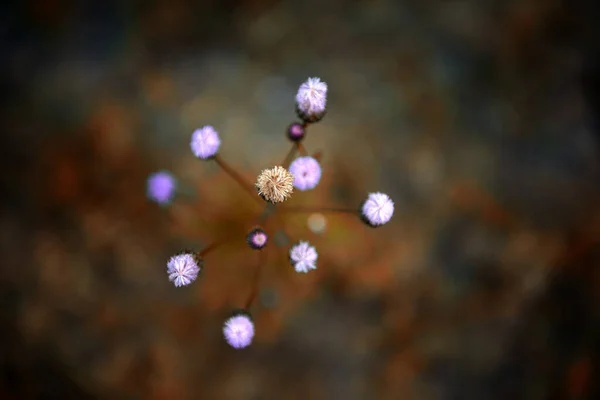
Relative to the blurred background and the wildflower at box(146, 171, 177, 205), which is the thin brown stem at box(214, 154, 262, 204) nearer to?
the blurred background

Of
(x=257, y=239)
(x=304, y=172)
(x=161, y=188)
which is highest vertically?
(x=161, y=188)

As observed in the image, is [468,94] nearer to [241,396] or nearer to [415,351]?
[415,351]

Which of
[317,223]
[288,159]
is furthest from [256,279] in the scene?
[288,159]

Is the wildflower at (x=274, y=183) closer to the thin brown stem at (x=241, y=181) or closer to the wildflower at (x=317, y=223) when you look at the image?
the thin brown stem at (x=241, y=181)

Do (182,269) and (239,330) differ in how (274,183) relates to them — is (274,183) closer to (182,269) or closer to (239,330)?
(182,269)

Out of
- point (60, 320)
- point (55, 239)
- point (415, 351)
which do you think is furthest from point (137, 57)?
point (415, 351)

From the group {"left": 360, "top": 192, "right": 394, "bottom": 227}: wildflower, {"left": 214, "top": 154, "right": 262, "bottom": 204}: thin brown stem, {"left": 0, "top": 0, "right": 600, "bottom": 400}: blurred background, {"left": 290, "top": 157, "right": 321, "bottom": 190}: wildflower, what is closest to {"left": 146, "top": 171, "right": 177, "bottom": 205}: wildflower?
{"left": 0, "top": 0, "right": 600, "bottom": 400}: blurred background

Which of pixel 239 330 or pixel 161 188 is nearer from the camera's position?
pixel 239 330
